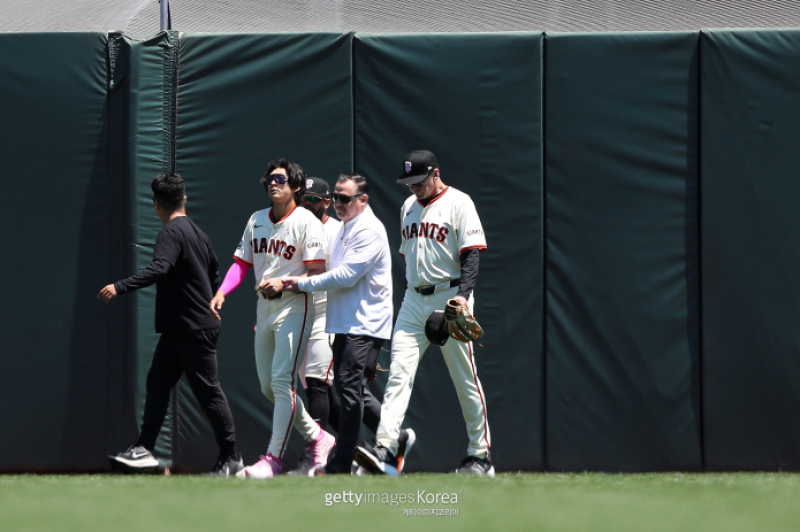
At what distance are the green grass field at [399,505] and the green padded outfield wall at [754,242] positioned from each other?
90 centimetres

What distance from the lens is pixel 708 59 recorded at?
19.7 ft

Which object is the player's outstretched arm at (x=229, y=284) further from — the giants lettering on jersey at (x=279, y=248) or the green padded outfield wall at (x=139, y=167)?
the green padded outfield wall at (x=139, y=167)

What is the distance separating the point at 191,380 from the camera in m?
5.34

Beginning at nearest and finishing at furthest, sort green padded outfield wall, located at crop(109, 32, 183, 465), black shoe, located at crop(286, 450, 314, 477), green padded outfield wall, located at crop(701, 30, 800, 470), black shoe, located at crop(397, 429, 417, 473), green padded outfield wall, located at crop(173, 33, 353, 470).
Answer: black shoe, located at crop(397, 429, 417, 473) < black shoe, located at crop(286, 450, 314, 477) < green padded outfield wall, located at crop(701, 30, 800, 470) < green padded outfield wall, located at crop(109, 32, 183, 465) < green padded outfield wall, located at crop(173, 33, 353, 470)

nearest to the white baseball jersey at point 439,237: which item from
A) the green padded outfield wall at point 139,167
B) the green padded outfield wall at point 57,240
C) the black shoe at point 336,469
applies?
the black shoe at point 336,469

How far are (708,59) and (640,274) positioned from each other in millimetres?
1414

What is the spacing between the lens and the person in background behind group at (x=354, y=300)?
202 inches

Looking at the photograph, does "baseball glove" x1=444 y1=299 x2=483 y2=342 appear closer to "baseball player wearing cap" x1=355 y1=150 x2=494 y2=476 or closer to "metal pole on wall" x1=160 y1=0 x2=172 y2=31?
"baseball player wearing cap" x1=355 y1=150 x2=494 y2=476

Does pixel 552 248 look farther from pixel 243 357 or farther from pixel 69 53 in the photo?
pixel 69 53

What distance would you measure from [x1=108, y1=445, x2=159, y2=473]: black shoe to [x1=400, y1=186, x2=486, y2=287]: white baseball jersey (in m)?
1.79

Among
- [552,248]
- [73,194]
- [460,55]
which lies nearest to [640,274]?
[552,248]

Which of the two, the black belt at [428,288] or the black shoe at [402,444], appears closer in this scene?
the black shoe at [402,444]

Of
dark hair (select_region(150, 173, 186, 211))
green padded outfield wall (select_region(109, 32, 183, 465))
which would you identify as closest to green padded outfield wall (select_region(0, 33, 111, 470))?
green padded outfield wall (select_region(109, 32, 183, 465))

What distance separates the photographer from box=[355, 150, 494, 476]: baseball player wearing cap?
5.21 metres
